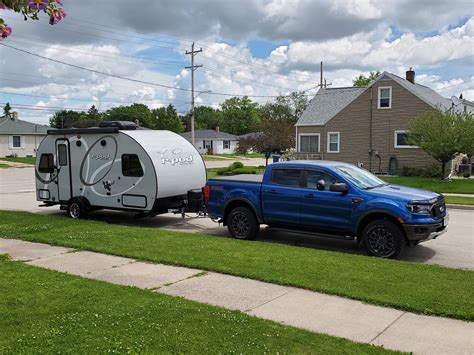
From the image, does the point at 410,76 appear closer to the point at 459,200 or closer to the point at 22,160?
the point at 459,200

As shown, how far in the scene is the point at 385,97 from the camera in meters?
32.3

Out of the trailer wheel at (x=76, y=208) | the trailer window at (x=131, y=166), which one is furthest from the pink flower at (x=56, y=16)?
the trailer wheel at (x=76, y=208)

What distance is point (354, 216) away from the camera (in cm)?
927

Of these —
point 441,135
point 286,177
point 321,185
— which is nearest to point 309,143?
point 441,135

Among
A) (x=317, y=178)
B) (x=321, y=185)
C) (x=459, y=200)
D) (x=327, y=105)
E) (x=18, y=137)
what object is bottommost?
(x=459, y=200)

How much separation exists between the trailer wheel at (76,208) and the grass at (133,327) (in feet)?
25.6

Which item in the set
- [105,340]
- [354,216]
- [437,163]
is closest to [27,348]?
[105,340]

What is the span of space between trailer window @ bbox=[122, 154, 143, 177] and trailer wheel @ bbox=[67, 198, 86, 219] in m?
1.85

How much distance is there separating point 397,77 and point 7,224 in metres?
26.9

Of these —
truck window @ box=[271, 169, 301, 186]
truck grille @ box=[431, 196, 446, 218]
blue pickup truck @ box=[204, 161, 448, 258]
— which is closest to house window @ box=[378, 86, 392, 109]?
blue pickup truck @ box=[204, 161, 448, 258]

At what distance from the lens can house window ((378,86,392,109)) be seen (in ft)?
105

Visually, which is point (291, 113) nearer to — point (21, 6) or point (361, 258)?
Result: point (361, 258)

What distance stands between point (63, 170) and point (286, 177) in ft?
25.5

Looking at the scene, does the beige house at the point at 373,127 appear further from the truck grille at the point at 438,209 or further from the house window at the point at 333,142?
the truck grille at the point at 438,209
